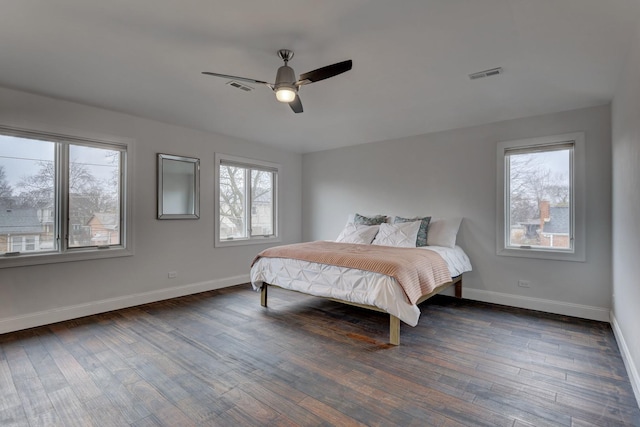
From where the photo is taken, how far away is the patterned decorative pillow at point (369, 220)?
16.5ft

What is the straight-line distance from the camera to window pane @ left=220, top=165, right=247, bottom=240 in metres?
5.13

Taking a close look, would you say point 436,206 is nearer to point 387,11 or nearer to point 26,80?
point 387,11

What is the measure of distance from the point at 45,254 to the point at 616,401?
520cm

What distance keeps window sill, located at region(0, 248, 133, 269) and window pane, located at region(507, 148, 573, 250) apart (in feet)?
16.9

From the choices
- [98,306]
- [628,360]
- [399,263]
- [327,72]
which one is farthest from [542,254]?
[98,306]

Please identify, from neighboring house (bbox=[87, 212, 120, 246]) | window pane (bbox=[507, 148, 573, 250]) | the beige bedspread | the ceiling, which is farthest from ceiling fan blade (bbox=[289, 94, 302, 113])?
window pane (bbox=[507, 148, 573, 250])

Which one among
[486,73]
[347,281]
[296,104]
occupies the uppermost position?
[486,73]

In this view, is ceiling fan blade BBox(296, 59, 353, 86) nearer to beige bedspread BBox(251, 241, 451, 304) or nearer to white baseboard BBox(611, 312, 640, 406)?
beige bedspread BBox(251, 241, 451, 304)

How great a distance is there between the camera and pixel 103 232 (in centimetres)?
384

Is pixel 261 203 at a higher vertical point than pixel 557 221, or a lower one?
higher

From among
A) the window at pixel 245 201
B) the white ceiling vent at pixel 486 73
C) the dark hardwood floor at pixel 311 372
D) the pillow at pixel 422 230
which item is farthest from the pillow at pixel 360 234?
the white ceiling vent at pixel 486 73

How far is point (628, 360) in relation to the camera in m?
2.36

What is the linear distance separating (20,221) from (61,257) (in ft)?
1.74

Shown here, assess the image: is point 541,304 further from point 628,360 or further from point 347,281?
point 347,281
